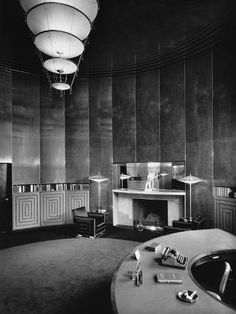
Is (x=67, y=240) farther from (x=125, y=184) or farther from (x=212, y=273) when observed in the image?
(x=212, y=273)

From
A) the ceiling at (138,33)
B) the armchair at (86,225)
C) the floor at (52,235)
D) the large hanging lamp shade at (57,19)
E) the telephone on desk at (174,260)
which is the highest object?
the ceiling at (138,33)

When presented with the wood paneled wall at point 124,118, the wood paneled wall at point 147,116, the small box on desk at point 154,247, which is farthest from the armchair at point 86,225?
the small box on desk at point 154,247

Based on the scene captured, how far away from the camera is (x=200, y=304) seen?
66.7 inches

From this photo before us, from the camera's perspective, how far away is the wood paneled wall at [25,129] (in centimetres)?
730

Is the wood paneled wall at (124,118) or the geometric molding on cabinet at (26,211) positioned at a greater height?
the wood paneled wall at (124,118)

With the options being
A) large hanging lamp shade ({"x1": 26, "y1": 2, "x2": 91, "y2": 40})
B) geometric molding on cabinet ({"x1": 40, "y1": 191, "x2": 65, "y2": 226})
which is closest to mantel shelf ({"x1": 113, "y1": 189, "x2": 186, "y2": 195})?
geometric molding on cabinet ({"x1": 40, "y1": 191, "x2": 65, "y2": 226})

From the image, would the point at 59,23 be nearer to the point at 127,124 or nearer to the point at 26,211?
the point at 127,124

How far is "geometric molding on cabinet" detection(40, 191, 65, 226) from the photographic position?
771 cm

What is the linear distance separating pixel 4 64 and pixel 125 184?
5.40m

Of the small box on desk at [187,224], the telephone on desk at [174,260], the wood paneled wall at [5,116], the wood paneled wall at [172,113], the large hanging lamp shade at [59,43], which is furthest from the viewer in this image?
the wood paneled wall at [5,116]

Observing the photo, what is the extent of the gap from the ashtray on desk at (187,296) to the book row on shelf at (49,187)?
639 centimetres

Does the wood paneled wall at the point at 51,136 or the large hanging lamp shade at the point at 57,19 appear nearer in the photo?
the large hanging lamp shade at the point at 57,19

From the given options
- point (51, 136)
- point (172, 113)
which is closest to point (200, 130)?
point (172, 113)

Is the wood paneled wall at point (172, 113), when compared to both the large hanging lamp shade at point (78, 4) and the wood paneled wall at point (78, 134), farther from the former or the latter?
the large hanging lamp shade at point (78, 4)
